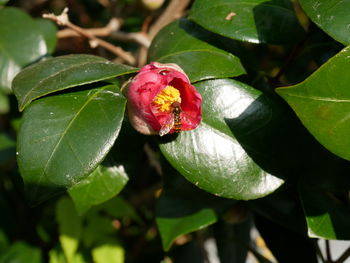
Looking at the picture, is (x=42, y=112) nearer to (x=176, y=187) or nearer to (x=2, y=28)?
(x=176, y=187)

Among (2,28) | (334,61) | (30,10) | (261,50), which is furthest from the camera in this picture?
(261,50)

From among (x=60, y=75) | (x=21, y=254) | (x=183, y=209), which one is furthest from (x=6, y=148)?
(x=60, y=75)

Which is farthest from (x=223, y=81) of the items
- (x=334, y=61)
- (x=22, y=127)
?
(x=22, y=127)

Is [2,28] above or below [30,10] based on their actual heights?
above

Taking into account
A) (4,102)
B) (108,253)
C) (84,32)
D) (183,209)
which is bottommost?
(108,253)

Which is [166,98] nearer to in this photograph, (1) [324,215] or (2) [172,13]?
(1) [324,215]
